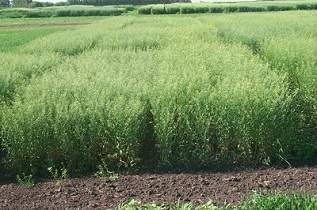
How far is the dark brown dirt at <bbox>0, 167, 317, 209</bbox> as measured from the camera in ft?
18.4

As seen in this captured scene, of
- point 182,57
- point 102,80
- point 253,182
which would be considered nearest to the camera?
point 253,182

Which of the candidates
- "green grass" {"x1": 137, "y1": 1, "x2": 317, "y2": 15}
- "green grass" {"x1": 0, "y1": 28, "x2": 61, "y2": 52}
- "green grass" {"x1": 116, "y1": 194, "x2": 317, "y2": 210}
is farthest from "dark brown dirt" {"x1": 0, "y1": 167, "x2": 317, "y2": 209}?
"green grass" {"x1": 137, "y1": 1, "x2": 317, "y2": 15}

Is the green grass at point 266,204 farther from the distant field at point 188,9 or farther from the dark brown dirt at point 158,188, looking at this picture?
the distant field at point 188,9

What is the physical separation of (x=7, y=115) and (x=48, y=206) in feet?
5.83

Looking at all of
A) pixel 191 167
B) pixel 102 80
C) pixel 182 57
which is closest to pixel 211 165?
pixel 191 167

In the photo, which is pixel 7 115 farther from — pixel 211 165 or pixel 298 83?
pixel 298 83

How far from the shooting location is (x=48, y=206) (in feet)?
18.3

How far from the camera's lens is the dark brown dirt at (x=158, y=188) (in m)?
5.62

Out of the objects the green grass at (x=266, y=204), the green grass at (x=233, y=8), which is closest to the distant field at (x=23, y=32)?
the green grass at (x=233, y=8)

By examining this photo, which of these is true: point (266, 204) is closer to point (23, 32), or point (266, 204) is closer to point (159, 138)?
point (159, 138)

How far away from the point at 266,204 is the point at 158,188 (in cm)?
149

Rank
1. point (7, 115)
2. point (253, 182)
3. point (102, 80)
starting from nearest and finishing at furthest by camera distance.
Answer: point (253, 182) < point (7, 115) < point (102, 80)

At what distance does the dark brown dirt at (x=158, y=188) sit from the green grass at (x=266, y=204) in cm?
36

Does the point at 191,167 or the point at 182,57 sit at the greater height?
the point at 182,57
